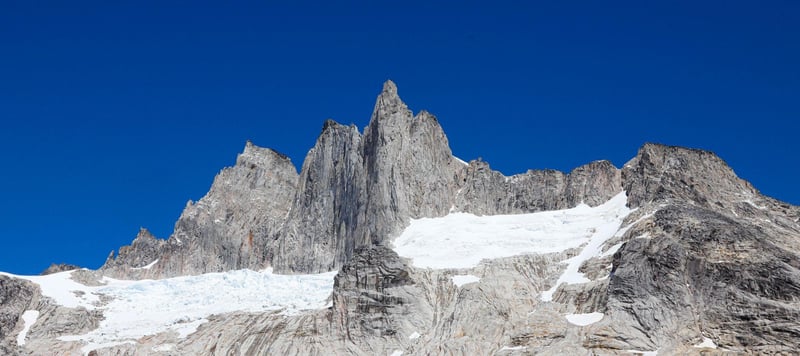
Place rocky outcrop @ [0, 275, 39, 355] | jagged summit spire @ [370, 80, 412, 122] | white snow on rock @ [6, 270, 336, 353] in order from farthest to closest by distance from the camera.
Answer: jagged summit spire @ [370, 80, 412, 122] < rocky outcrop @ [0, 275, 39, 355] < white snow on rock @ [6, 270, 336, 353]

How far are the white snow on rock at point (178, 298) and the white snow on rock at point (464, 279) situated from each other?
16.4 meters

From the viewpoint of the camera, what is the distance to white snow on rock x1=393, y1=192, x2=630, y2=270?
122 meters

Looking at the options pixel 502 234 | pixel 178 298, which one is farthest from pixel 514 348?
pixel 178 298

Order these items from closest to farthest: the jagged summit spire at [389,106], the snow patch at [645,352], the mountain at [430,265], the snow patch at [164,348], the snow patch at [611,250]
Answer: the snow patch at [645,352] < the mountain at [430,265] < the snow patch at [611,250] < the snow patch at [164,348] < the jagged summit spire at [389,106]

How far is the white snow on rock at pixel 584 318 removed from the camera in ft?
329

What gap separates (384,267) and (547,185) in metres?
42.7

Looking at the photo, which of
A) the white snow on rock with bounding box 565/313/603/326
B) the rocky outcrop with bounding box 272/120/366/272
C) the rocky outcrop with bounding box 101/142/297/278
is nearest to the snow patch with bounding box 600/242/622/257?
the white snow on rock with bounding box 565/313/603/326

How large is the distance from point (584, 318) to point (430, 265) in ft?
77.9

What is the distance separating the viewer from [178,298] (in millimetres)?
137250

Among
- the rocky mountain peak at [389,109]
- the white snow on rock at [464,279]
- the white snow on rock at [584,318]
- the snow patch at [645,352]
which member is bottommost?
the snow patch at [645,352]

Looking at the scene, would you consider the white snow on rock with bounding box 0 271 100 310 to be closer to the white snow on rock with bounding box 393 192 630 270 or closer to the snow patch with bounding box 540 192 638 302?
the white snow on rock with bounding box 393 192 630 270

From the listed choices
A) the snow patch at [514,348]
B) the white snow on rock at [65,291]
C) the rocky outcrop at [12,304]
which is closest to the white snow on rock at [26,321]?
the rocky outcrop at [12,304]

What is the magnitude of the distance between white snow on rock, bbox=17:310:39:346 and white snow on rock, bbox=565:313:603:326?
204ft

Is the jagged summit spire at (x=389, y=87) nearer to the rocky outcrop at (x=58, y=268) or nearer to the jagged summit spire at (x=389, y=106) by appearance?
the jagged summit spire at (x=389, y=106)
